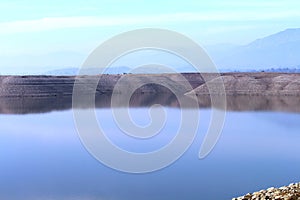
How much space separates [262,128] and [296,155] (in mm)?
10896

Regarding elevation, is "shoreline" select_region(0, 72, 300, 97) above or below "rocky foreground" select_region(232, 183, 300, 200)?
above

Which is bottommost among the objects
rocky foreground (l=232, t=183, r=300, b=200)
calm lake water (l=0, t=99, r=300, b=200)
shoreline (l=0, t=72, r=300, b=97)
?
rocky foreground (l=232, t=183, r=300, b=200)

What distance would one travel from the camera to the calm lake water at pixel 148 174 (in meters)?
15.7

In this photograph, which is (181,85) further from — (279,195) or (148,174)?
→ (279,195)

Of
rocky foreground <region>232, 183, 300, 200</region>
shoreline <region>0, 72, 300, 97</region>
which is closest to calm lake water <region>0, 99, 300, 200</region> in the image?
rocky foreground <region>232, 183, 300, 200</region>

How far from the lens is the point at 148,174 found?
61.4 feet

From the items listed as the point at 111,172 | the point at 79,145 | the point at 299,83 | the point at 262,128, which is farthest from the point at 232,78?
the point at 111,172

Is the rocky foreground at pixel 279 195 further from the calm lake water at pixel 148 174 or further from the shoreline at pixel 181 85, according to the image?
the shoreline at pixel 181 85

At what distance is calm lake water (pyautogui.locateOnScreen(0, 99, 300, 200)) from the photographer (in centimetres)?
1568

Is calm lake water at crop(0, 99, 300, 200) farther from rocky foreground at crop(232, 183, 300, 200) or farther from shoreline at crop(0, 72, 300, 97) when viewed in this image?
shoreline at crop(0, 72, 300, 97)

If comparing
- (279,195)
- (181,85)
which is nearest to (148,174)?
(279,195)

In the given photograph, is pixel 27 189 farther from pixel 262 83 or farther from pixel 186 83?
pixel 186 83

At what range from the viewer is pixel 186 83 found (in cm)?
8394

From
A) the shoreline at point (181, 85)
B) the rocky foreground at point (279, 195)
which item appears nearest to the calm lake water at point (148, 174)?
the rocky foreground at point (279, 195)
